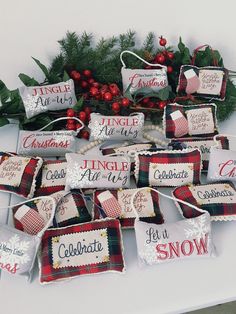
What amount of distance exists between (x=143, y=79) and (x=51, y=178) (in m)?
0.44

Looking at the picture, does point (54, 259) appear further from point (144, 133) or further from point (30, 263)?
point (144, 133)

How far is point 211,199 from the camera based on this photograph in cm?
108

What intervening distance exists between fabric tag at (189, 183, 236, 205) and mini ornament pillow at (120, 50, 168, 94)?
39 cm

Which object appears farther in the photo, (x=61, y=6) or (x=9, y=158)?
(x=61, y=6)

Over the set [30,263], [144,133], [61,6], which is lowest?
[30,263]

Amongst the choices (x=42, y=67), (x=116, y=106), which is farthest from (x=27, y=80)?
(x=116, y=106)

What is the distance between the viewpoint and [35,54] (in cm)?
134

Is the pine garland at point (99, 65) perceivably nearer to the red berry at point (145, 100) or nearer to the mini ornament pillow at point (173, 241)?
the red berry at point (145, 100)

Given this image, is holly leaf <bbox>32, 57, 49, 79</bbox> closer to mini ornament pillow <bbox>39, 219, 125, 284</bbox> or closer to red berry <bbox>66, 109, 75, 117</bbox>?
red berry <bbox>66, 109, 75, 117</bbox>

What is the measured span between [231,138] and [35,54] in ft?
2.18

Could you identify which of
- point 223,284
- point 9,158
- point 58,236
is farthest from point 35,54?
point 223,284

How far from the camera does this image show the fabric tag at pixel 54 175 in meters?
1.13

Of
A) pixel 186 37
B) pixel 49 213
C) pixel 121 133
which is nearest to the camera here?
pixel 49 213

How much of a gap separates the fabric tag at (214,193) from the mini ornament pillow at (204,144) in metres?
0.09
